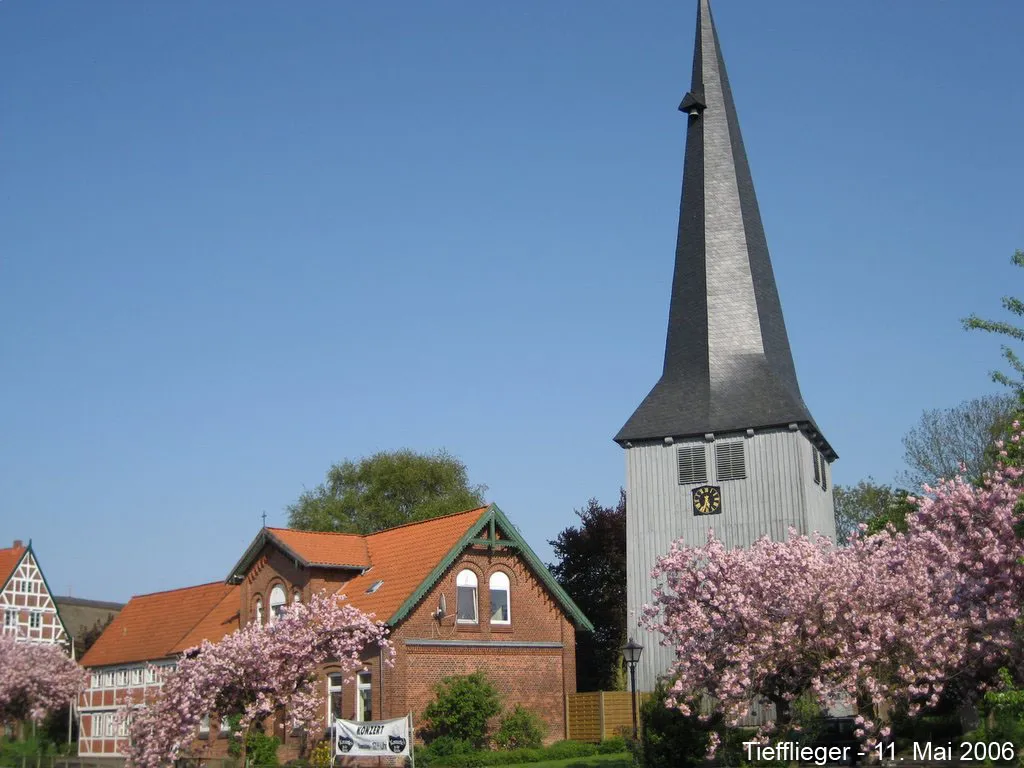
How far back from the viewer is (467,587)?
→ 1383 inches

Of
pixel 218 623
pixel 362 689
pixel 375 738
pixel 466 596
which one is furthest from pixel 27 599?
pixel 375 738

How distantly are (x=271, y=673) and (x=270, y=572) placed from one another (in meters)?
11.9

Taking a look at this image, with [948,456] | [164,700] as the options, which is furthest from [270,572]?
[948,456]

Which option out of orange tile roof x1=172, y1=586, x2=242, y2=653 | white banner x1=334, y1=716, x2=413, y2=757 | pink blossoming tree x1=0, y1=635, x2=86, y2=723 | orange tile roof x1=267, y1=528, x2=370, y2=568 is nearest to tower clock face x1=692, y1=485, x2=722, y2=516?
orange tile roof x1=267, y1=528, x2=370, y2=568

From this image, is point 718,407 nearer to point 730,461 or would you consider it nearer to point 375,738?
point 730,461

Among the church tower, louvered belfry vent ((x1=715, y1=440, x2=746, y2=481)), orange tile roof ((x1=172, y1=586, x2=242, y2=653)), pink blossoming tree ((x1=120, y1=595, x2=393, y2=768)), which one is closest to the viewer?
pink blossoming tree ((x1=120, y1=595, x2=393, y2=768))

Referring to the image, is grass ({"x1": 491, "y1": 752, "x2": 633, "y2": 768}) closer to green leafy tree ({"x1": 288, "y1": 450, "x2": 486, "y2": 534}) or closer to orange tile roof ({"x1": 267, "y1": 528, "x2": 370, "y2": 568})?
orange tile roof ({"x1": 267, "y1": 528, "x2": 370, "y2": 568})

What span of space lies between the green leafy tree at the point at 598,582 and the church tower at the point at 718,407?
759cm

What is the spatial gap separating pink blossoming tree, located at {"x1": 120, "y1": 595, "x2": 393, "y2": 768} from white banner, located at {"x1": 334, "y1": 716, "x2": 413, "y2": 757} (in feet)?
3.20

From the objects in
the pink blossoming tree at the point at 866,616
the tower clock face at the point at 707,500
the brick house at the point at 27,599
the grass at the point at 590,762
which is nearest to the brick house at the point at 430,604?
the grass at the point at 590,762

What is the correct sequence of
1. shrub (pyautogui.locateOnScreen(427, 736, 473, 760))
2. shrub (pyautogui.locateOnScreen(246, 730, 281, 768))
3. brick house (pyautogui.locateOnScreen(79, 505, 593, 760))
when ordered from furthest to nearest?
shrub (pyautogui.locateOnScreen(246, 730, 281, 768)) → brick house (pyautogui.locateOnScreen(79, 505, 593, 760)) → shrub (pyautogui.locateOnScreen(427, 736, 473, 760))

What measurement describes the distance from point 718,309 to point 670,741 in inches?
813

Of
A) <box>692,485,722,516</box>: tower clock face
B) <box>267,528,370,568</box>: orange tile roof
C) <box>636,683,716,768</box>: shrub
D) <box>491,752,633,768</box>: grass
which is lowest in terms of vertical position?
<box>491,752,633,768</box>: grass

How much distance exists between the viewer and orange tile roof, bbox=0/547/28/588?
60.6 m
